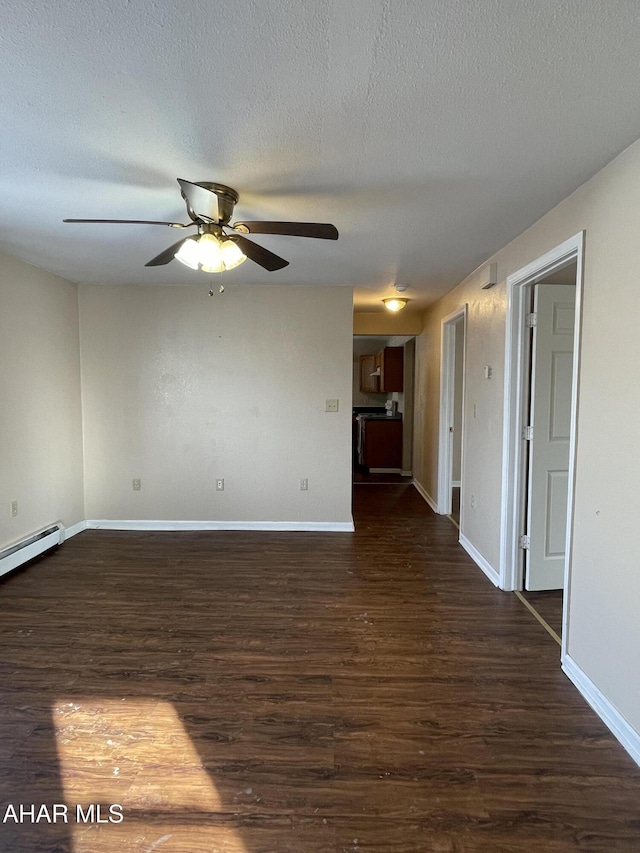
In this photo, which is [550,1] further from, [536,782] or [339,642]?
[339,642]

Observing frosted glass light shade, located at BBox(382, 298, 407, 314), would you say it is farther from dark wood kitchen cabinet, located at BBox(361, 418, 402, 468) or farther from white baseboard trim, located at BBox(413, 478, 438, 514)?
dark wood kitchen cabinet, located at BBox(361, 418, 402, 468)

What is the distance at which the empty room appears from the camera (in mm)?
1324

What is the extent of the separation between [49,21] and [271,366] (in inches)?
121

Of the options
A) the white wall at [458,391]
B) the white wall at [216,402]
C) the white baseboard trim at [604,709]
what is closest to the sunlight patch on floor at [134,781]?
the white baseboard trim at [604,709]

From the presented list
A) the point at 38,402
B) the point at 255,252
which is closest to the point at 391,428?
the point at 38,402

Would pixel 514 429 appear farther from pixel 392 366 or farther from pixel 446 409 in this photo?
pixel 392 366

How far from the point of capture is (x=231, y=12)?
3.74ft

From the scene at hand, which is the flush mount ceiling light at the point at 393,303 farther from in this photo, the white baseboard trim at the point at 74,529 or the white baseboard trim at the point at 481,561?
the white baseboard trim at the point at 74,529

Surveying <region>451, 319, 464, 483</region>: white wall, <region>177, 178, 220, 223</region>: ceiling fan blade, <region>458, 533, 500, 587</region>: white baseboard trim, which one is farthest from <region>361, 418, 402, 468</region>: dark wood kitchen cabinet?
<region>177, 178, 220, 223</region>: ceiling fan blade

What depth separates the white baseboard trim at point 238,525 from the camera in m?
4.28

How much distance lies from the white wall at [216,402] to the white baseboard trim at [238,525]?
2.0 inches

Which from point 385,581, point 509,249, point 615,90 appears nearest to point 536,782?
point 385,581

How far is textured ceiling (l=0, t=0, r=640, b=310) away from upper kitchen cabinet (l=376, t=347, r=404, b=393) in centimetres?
404

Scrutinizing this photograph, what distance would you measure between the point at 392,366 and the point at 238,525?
141 inches
